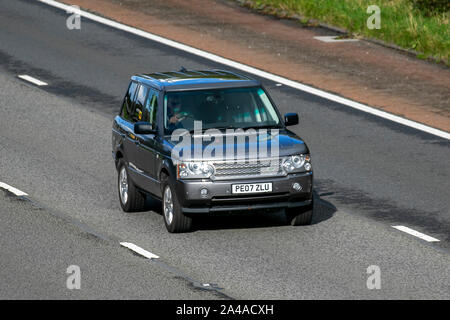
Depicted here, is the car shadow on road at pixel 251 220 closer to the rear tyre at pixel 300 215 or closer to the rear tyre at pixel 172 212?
the rear tyre at pixel 300 215

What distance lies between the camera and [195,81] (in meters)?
17.2

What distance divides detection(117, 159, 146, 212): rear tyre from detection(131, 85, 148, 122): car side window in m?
0.72

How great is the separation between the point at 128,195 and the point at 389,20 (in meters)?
14.7

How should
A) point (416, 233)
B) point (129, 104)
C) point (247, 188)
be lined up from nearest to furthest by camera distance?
point (247, 188) → point (416, 233) → point (129, 104)

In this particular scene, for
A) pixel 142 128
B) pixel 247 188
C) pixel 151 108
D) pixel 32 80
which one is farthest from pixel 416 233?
pixel 32 80

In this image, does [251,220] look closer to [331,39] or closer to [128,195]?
[128,195]

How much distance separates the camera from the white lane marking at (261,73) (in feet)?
76.1

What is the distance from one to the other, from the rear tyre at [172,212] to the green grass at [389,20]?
13.3 metres

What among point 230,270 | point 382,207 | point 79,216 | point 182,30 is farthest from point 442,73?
point 230,270

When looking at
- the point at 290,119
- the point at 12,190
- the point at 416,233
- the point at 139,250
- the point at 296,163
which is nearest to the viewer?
the point at 139,250

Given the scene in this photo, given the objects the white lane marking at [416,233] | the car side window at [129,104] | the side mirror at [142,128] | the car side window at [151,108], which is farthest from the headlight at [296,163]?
the car side window at [129,104]

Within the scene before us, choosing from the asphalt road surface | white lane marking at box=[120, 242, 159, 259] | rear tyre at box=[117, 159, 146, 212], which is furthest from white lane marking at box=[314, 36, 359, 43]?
white lane marking at box=[120, 242, 159, 259]

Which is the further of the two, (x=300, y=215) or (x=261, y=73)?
(x=261, y=73)
